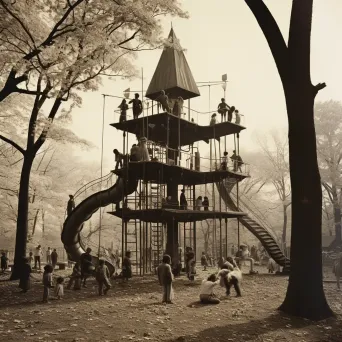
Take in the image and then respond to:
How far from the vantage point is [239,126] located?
84.2 ft

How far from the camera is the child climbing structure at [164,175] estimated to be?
861 inches

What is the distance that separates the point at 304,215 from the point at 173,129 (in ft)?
49.6

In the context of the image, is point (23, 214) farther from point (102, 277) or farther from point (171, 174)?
point (171, 174)

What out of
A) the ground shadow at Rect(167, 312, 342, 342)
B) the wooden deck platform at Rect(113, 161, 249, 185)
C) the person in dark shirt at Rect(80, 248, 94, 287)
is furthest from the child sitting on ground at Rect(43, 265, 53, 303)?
the wooden deck platform at Rect(113, 161, 249, 185)

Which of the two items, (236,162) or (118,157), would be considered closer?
(118,157)

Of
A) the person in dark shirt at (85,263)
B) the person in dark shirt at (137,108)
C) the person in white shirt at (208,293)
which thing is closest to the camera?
the person in white shirt at (208,293)

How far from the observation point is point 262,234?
25.5m

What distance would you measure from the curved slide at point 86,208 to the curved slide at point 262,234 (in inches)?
257

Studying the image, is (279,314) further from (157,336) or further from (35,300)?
(35,300)

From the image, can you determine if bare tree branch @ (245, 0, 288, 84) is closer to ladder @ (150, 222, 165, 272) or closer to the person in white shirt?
the person in white shirt

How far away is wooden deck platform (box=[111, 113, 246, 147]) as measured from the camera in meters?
23.6

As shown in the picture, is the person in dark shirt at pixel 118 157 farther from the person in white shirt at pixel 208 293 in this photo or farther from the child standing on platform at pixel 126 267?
the person in white shirt at pixel 208 293

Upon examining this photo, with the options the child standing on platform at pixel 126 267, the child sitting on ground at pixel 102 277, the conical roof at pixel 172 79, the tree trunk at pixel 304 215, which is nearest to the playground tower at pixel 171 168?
the conical roof at pixel 172 79

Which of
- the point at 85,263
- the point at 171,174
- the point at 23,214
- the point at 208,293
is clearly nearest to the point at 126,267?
the point at 85,263
